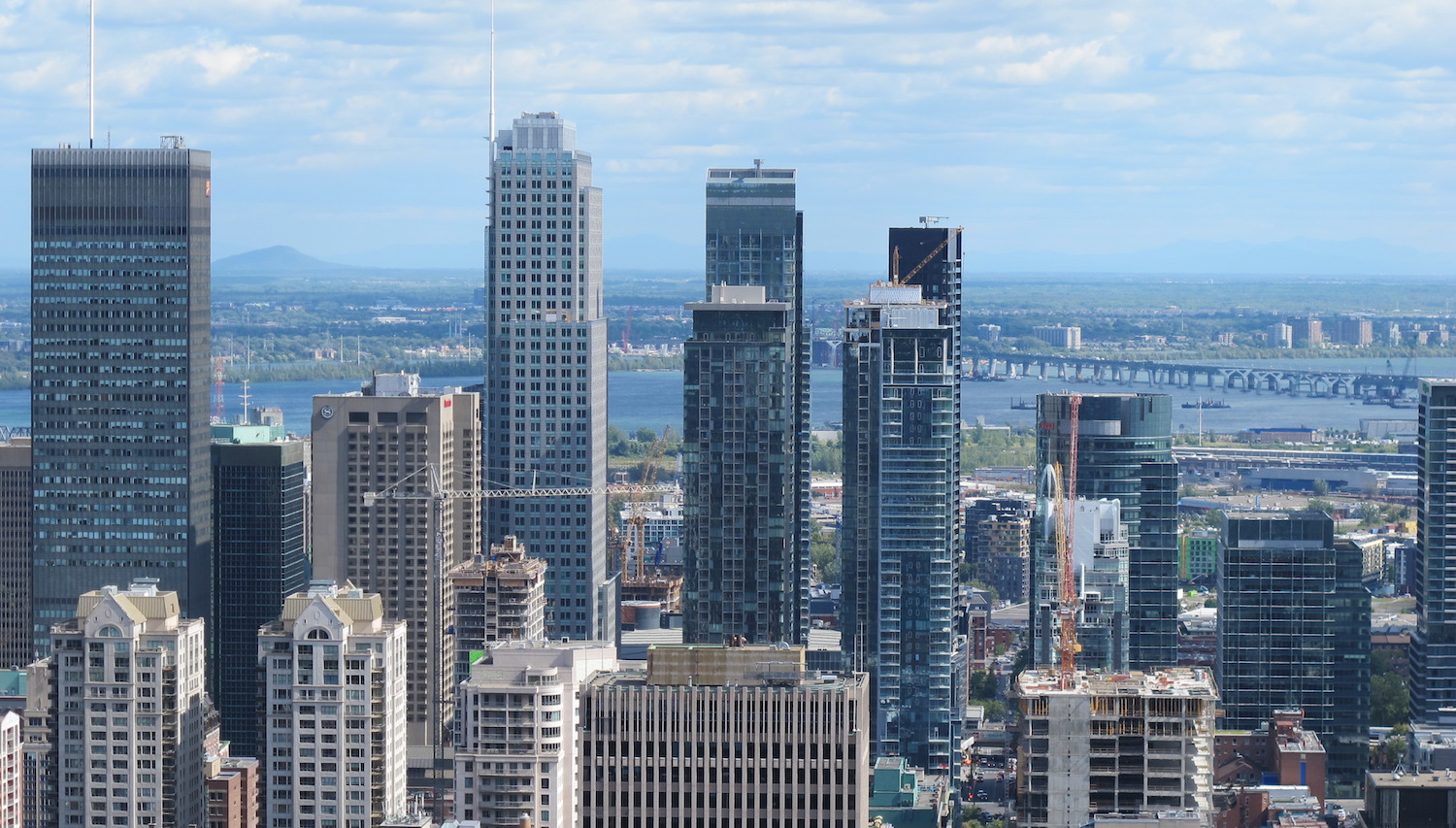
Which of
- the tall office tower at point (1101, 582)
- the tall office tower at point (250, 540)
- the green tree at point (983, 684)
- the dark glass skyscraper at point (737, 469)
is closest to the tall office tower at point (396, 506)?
the tall office tower at point (250, 540)

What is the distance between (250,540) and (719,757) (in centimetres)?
4843

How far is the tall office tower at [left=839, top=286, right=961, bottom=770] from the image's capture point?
10138 centimetres

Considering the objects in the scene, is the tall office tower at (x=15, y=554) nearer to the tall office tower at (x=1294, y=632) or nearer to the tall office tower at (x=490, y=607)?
the tall office tower at (x=490, y=607)

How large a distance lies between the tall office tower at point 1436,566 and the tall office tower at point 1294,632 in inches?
140

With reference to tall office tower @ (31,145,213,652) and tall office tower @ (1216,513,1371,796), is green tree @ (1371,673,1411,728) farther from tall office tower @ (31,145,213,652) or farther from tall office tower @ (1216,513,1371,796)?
tall office tower @ (31,145,213,652)

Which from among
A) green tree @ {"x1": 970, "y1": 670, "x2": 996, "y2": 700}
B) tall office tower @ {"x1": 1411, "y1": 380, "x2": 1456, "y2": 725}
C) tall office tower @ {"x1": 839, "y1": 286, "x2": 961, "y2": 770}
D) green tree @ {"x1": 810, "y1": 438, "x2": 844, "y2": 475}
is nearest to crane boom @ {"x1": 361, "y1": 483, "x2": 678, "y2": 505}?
tall office tower @ {"x1": 839, "y1": 286, "x2": 961, "y2": 770}

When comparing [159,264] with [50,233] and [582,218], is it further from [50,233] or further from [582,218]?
[582,218]

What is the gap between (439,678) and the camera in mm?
91000

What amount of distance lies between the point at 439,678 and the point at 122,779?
23506 millimetres

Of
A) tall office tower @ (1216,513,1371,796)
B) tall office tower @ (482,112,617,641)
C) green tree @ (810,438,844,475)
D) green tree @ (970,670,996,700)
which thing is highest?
tall office tower @ (482,112,617,641)

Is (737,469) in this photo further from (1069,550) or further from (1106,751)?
(1106,751)

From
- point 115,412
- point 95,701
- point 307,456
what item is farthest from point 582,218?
point 95,701

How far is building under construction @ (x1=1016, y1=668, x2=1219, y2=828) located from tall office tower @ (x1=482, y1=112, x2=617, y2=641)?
49.3 meters

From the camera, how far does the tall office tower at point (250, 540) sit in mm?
93688
